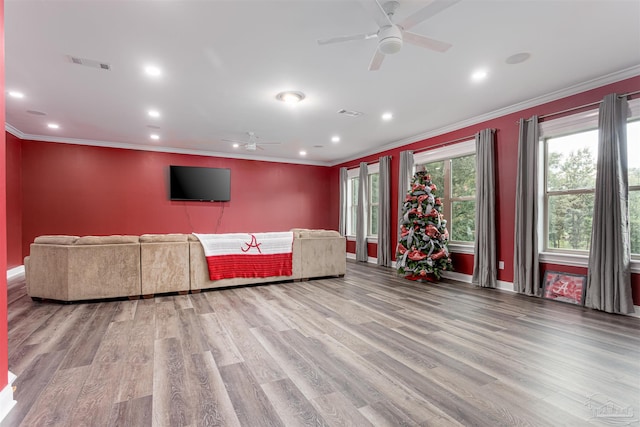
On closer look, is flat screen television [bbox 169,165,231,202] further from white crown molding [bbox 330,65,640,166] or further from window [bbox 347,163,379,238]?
white crown molding [bbox 330,65,640,166]

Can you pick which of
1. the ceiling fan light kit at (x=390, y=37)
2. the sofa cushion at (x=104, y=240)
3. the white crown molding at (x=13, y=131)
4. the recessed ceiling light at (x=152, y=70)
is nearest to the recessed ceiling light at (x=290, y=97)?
the recessed ceiling light at (x=152, y=70)

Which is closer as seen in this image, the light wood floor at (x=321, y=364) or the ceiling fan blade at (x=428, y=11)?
the light wood floor at (x=321, y=364)

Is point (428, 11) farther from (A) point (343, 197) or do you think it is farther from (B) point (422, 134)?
(A) point (343, 197)

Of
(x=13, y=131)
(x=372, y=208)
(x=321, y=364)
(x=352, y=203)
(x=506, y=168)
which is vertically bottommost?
(x=321, y=364)

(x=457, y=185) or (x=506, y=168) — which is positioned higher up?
(x=506, y=168)

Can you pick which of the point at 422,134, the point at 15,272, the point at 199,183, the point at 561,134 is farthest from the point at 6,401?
the point at 422,134

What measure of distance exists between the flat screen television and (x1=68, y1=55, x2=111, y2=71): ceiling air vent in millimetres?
4008

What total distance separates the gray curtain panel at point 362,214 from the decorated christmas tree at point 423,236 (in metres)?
2.06

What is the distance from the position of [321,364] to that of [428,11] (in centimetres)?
259

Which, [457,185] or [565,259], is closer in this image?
[565,259]

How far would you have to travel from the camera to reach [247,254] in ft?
15.5

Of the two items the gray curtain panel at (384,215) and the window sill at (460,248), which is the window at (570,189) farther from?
the gray curtain panel at (384,215)

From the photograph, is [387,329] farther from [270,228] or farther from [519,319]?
[270,228]

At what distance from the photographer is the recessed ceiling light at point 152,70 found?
3322 mm
